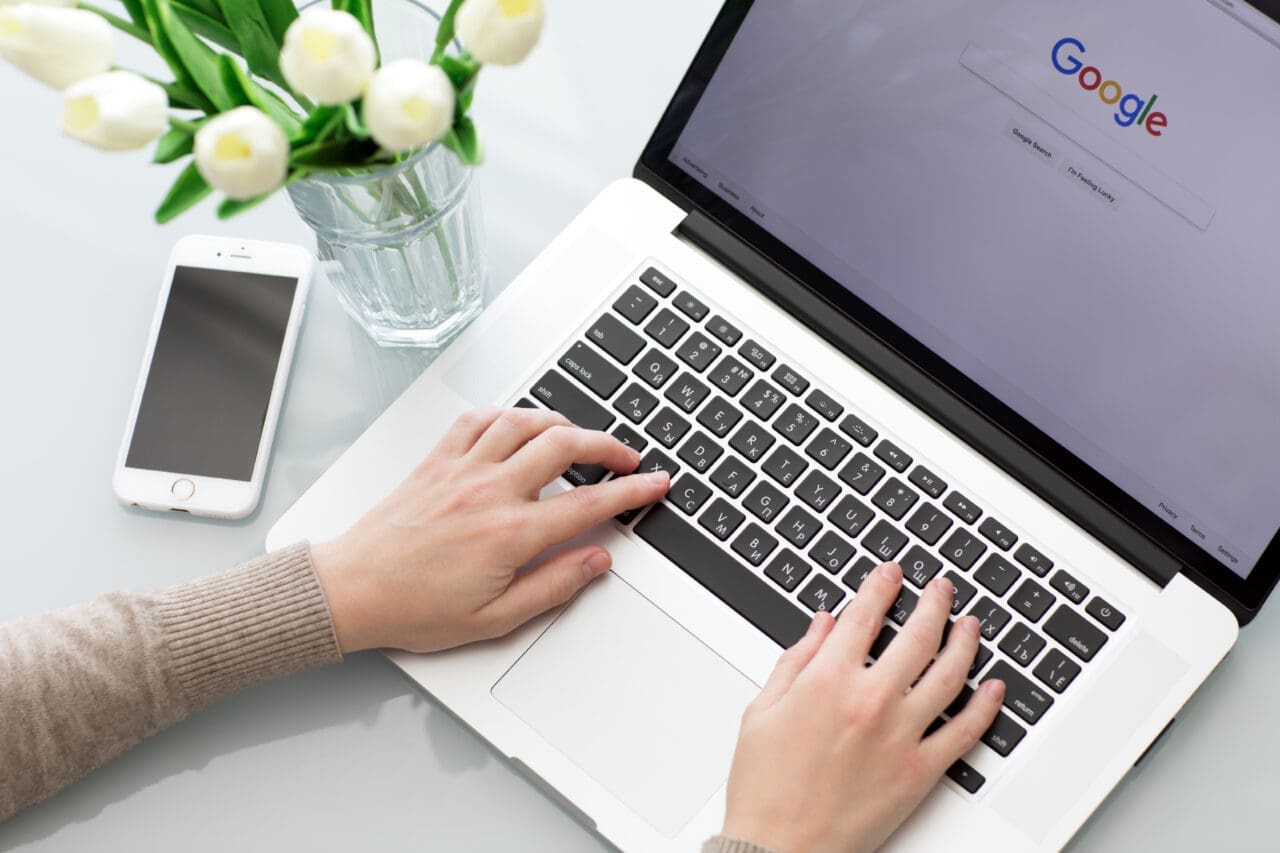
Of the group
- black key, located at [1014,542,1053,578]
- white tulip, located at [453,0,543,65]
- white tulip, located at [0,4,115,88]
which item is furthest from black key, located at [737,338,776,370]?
white tulip, located at [0,4,115,88]

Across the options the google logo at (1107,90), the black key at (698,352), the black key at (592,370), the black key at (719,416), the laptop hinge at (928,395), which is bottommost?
the black key at (592,370)

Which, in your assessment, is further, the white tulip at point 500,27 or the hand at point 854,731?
the hand at point 854,731

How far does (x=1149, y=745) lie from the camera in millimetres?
689

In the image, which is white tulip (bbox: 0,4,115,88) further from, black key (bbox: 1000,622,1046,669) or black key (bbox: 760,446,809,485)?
black key (bbox: 1000,622,1046,669)

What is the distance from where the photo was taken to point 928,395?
0.76m

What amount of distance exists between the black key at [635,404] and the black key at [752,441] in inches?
2.4

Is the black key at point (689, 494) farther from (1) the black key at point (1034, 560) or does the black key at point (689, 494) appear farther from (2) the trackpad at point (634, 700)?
(1) the black key at point (1034, 560)

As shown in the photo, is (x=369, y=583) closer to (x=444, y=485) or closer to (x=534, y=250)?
(x=444, y=485)

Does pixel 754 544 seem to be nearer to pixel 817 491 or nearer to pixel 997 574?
pixel 817 491

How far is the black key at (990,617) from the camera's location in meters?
0.71

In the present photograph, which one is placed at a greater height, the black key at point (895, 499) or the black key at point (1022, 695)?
the black key at point (895, 499)

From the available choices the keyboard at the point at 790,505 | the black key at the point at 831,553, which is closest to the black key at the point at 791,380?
the keyboard at the point at 790,505

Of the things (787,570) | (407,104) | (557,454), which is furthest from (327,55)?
(787,570)

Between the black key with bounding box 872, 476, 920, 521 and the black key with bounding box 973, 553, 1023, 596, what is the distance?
0.20 ft
